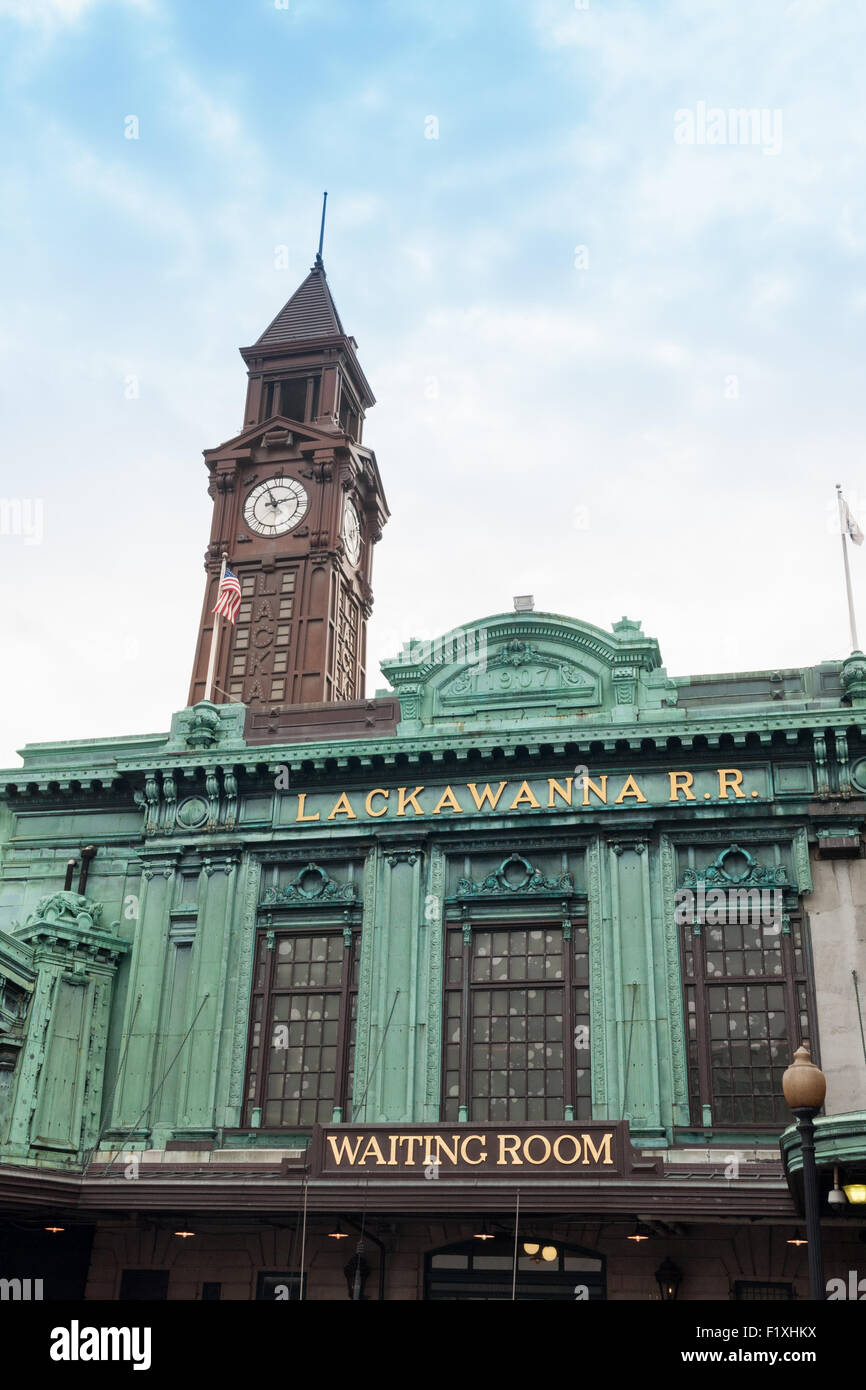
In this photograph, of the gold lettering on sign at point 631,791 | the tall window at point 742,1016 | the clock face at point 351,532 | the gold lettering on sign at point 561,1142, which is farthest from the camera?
the clock face at point 351,532

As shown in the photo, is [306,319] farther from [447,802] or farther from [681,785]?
[681,785]

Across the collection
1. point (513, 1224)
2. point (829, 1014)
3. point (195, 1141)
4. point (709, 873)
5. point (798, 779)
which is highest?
point (798, 779)

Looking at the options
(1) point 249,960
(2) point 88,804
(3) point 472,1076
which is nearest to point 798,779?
(3) point 472,1076

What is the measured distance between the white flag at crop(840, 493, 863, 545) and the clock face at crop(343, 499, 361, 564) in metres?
25.2

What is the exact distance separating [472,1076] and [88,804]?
11369 millimetres

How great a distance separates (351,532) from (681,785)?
28711 millimetres

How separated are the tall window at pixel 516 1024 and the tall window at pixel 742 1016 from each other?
6.98ft

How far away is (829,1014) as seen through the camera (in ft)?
81.4

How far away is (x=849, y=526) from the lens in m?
29.4

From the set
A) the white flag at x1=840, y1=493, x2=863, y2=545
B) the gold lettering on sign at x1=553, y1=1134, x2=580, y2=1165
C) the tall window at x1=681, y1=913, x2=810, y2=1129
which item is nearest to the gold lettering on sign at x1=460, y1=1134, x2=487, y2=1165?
the gold lettering on sign at x1=553, y1=1134, x2=580, y2=1165

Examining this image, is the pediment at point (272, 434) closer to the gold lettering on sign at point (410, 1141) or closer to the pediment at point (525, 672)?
the pediment at point (525, 672)

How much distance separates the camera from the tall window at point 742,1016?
24734mm

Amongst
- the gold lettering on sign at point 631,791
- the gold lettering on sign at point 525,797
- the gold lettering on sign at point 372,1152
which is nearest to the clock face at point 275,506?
the gold lettering on sign at point 525,797
